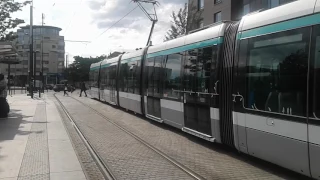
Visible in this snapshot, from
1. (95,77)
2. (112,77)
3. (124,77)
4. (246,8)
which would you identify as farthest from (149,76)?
(246,8)

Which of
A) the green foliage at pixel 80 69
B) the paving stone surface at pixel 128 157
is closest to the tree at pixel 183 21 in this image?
the paving stone surface at pixel 128 157

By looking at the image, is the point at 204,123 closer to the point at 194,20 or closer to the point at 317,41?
the point at 317,41

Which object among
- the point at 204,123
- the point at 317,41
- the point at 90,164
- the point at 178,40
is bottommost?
the point at 90,164

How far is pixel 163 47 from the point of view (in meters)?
12.8

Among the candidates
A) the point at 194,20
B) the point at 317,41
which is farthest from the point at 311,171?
the point at 194,20

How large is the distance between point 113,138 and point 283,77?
615 cm

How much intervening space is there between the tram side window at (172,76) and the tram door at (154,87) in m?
0.72

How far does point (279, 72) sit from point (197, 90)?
3.37m

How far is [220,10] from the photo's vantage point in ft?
115

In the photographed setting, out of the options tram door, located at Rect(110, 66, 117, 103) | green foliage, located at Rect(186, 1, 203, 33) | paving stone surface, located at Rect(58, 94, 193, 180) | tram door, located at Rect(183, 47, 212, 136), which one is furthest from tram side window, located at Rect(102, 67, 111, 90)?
tram door, located at Rect(183, 47, 212, 136)

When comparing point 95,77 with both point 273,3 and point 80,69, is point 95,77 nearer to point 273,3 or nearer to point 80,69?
point 273,3

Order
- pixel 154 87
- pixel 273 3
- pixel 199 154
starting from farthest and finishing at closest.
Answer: pixel 273 3 < pixel 154 87 < pixel 199 154

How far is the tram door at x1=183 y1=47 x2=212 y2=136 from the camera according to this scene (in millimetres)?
8844

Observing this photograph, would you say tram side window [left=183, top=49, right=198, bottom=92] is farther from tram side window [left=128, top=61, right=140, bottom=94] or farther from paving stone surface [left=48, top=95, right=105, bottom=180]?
tram side window [left=128, top=61, right=140, bottom=94]
